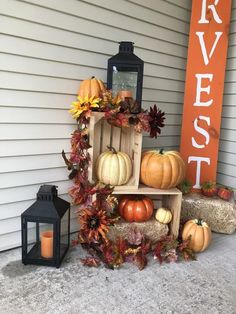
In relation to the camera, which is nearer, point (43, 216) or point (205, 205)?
point (43, 216)

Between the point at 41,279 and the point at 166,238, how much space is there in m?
0.96

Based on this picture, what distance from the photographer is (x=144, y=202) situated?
2.39 meters

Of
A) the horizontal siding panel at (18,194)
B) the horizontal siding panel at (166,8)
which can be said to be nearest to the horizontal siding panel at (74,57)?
the horizontal siding panel at (166,8)

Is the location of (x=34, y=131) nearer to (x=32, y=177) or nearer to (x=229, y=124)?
(x=32, y=177)

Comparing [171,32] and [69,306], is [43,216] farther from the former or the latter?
[171,32]

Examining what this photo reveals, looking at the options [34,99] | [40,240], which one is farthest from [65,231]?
[34,99]

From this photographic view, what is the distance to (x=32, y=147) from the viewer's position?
2314mm

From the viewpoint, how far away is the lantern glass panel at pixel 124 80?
239 cm

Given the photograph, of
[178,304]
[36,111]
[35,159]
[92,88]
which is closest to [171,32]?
[92,88]

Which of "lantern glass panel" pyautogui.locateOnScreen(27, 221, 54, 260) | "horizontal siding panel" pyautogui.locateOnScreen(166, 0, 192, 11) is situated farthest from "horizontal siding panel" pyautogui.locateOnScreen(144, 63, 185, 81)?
"lantern glass panel" pyautogui.locateOnScreen(27, 221, 54, 260)

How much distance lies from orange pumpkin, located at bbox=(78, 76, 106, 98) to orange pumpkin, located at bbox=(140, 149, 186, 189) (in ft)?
2.00

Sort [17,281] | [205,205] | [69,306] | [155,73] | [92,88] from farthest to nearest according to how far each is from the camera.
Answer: [155,73], [205,205], [92,88], [17,281], [69,306]

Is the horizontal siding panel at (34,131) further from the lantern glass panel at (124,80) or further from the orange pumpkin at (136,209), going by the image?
the orange pumpkin at (136,209)

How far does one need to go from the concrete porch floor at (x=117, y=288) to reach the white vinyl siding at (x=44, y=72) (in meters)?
0.51
